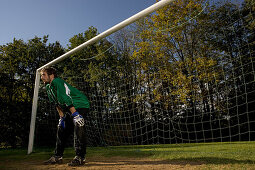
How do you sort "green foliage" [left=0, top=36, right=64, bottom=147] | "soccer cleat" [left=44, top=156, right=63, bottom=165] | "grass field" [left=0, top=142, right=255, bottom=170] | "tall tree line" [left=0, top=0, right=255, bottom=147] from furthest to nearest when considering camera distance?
"green foliage" [left=0, top=36, right=64, bottom=147] < "tall tree line" [left=0, top=0, right=255, bottom=147] < "soccer cleat" [left=44, top=156, right=63, bottom=165] < "grass field" [left=0, top=142, right=255, bottom=170]

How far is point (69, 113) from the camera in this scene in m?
3.32

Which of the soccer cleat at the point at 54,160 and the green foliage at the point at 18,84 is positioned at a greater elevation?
the green foliage at the point at 18,84

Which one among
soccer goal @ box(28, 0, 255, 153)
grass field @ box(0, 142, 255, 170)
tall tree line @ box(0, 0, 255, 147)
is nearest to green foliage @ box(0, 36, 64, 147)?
tall tree line @ box(0, 0, 255, 147)

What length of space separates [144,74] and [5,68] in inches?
312

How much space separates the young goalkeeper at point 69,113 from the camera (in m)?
3.08

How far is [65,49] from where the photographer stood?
528 inches

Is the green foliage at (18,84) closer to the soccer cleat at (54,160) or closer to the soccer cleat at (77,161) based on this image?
the soccer cleat at (54,160)

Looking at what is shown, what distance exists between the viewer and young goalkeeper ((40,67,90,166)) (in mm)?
3084

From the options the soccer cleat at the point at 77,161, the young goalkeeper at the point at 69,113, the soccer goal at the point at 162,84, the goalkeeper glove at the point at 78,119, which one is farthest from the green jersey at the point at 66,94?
the soccer goal at the point at 162,84

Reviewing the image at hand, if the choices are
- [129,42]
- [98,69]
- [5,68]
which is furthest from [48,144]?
[129,42]

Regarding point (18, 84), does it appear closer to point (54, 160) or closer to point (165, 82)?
point (165, 82)

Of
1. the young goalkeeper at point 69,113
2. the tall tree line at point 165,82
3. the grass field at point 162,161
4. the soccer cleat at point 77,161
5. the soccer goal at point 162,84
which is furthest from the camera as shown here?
the soccer goal at point 162,84

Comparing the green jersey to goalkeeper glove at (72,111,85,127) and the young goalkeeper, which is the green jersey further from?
goalkeeper glove at (72,111,85,127)

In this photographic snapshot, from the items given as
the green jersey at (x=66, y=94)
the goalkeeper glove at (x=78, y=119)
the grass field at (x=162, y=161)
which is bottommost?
the grass field at (x=162, y=161)
